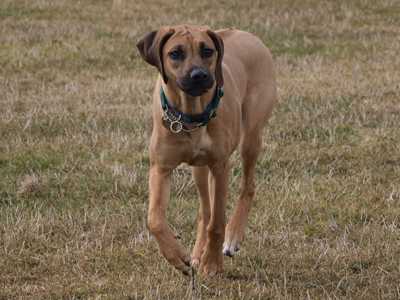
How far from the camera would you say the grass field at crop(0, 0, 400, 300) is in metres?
4.30

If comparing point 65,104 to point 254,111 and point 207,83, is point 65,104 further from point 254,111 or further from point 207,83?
point 207,83

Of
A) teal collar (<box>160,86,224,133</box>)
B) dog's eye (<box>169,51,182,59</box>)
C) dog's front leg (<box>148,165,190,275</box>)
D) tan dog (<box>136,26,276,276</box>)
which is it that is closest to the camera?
dog's front leg (<box>148,165,190,275</box>)

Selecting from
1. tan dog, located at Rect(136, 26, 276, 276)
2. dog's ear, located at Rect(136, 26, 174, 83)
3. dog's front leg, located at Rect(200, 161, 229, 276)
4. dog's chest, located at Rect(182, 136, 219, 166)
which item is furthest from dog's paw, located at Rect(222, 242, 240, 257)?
dog's ear, located at Rect(136, 26, 174, 83)

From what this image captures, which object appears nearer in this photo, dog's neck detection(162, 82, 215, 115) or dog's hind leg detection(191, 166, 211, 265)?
dog's neck detection(162, 82, 215, 115)

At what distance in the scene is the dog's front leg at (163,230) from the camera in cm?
389

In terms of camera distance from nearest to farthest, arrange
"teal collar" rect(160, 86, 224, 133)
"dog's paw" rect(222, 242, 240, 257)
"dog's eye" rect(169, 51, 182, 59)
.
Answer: "dog's eye" rect(169, 51, 182, 59), "teal collar" rect(160, 86, 224, 133), "dog's paw" rect(222, 242, 240, 257)

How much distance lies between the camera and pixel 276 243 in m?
4.86

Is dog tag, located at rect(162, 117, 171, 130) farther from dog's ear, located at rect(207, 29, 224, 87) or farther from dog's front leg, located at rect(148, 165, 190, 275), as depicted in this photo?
dog's ear, located at rect(207, 29, 224, 87)

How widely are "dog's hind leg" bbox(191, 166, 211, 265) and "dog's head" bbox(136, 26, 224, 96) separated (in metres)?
1.00

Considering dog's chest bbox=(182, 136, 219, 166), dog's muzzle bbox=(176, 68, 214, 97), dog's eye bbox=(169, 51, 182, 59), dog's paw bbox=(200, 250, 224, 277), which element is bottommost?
dog's paw bbox=(200, 250, 224, 277)

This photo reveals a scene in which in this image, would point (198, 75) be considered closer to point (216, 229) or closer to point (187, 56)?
point (187, 56)

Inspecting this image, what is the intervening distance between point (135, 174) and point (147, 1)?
1036cm

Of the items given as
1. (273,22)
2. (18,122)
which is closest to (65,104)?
(18,122)

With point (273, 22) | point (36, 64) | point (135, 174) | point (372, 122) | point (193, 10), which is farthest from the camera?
point (193, 10)
